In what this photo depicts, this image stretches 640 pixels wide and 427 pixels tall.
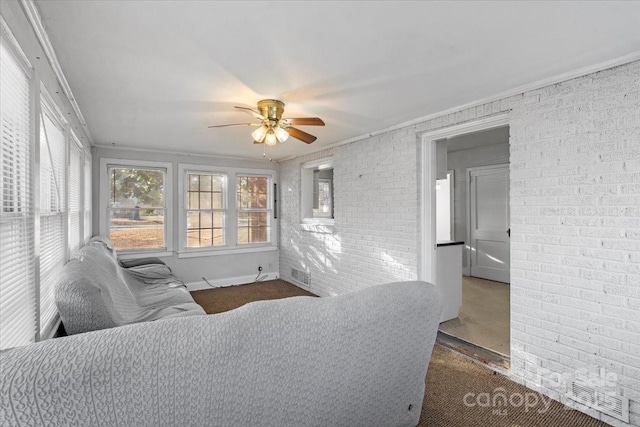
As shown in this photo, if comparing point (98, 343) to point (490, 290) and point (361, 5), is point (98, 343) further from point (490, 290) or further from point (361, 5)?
point (490, 290)

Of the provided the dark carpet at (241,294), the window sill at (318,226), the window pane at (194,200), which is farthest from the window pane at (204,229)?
the window sill at (318,226)

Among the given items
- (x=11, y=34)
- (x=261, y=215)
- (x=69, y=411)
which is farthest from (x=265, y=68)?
(x=261, y=215)

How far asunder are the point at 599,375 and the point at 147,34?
11.3ft

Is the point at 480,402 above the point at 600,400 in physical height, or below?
below

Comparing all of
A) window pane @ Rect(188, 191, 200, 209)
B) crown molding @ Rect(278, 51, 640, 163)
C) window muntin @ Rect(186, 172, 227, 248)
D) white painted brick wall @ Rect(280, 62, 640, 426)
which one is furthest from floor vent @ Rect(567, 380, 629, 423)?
window pane @ Rect(188, 191, 200, 209)

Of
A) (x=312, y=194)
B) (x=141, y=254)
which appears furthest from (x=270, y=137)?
(x=141, y=254)

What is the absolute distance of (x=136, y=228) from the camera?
4.86 meters

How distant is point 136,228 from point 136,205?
355 millimetres

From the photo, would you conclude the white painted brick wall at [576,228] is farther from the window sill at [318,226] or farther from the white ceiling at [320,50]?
the window sill at [318,226]

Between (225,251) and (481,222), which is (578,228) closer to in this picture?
(481,222)

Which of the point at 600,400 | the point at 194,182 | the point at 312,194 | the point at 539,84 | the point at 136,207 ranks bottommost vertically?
the point at 600,400

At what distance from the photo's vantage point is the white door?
558cm

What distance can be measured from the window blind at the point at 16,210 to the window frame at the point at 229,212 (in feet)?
11.8

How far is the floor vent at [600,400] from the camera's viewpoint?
1.96 m
